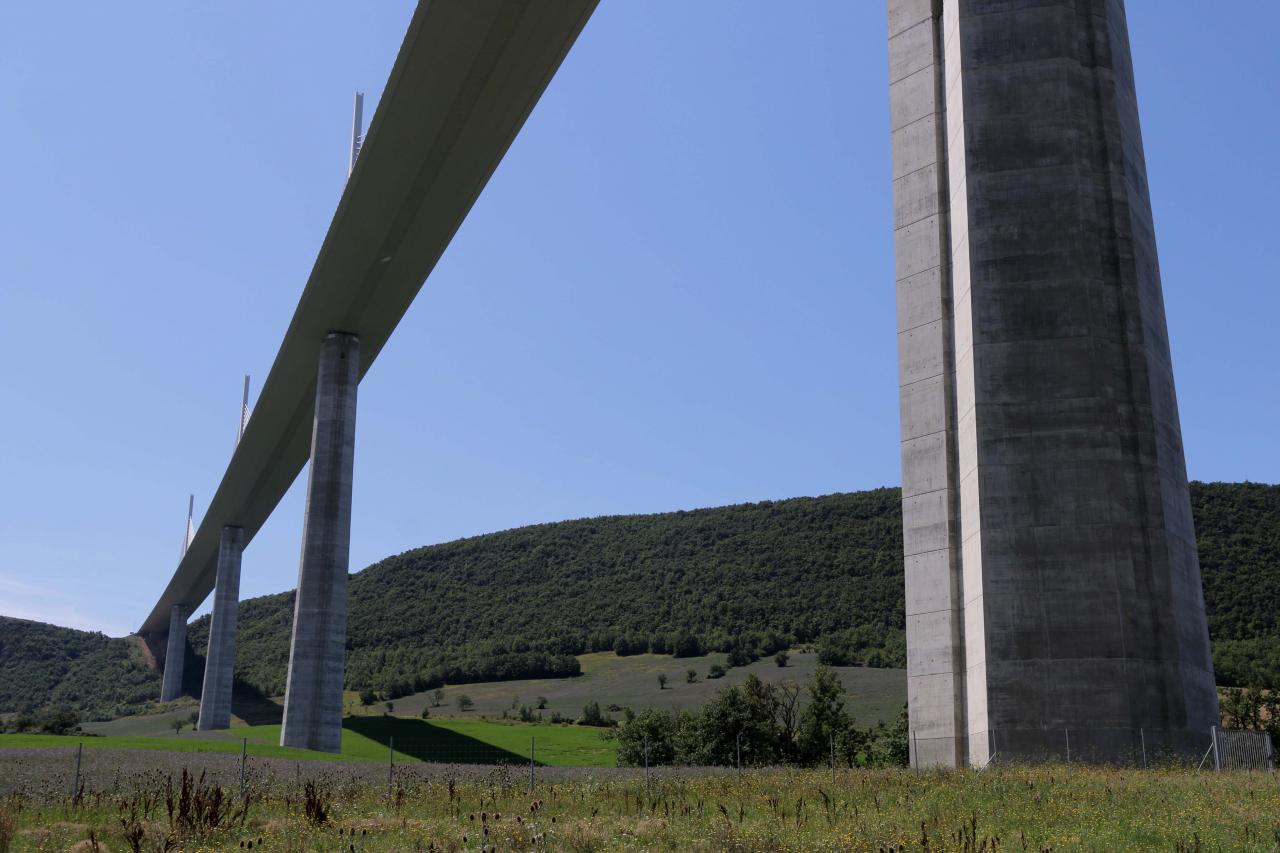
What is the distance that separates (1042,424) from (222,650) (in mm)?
65283

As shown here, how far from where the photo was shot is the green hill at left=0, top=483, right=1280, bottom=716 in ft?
363

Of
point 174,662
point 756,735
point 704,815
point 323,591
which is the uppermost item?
point 323,591

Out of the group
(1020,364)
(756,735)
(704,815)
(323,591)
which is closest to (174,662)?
(323,591)

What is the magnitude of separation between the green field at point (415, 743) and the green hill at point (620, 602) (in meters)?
45.2

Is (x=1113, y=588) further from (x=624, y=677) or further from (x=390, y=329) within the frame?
(x=624, y=677)

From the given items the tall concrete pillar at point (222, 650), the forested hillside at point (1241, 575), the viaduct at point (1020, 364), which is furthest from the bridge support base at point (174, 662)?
the forested hillside at point (1241, 575)

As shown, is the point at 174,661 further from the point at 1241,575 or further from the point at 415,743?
the point at 1241,575

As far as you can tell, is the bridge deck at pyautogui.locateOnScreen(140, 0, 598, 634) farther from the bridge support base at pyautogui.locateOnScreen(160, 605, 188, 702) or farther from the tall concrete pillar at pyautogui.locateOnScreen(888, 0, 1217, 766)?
the bridge support base at pyautogui.locateOnScreen(160, 605, 188, 702)

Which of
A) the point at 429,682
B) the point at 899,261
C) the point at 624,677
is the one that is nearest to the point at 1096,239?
the point at 899,261

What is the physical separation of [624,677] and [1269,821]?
9774cm

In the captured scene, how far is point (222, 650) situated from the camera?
75875 millimetres

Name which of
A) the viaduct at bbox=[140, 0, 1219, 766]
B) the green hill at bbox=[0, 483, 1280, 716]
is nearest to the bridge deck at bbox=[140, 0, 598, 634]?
the viaduct at bbox=[140, 0, 1219, 766]

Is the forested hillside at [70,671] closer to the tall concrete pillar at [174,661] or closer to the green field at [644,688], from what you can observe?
the tall concrete pillar at [174,661]

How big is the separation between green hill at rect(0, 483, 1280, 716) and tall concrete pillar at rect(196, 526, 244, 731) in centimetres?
3193
